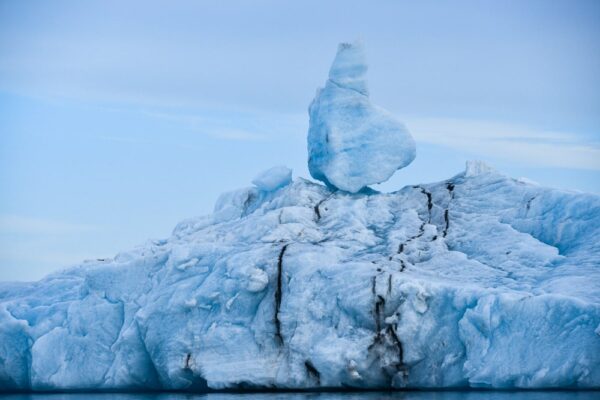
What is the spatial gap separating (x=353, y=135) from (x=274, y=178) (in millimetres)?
2151

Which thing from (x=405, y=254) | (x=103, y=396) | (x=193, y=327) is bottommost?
(x=103, y=396)

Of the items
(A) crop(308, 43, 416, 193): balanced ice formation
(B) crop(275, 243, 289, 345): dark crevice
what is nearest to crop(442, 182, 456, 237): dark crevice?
(A) crop(308, 43, 416, 193): balanced ice formation

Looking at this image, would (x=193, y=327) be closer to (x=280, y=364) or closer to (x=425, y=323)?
(x=280, y=364)

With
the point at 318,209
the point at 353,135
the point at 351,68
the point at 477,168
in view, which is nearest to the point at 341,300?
the point at 318,209

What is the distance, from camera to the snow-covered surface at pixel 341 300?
2089 cm

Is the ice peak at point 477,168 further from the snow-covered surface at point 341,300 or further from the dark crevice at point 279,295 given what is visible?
the dark crevice at point 279,295

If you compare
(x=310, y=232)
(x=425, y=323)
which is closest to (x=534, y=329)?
(x=425, y=323)

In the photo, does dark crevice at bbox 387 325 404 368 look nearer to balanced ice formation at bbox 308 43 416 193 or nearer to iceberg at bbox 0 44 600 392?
iceberg at bbox 0 44 600 392

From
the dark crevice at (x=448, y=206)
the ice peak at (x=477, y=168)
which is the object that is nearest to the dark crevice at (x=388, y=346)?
the dark crevice at (x=448, y=206)

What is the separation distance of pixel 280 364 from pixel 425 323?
2.91 m

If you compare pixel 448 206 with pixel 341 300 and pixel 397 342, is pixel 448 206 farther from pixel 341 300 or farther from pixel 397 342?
pixel 397 342

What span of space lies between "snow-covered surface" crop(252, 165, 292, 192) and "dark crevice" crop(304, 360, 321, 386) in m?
6.00

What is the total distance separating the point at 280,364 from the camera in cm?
2227

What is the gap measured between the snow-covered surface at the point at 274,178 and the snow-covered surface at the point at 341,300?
0.29 m
